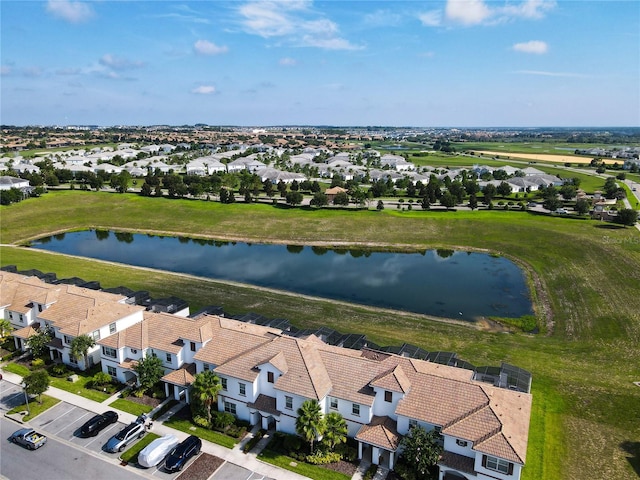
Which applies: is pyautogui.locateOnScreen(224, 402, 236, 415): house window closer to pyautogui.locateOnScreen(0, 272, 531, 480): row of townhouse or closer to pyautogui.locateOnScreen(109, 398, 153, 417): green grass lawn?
pyautogui.locateOnScreen(0, 272, 531, 480): row of townhouse

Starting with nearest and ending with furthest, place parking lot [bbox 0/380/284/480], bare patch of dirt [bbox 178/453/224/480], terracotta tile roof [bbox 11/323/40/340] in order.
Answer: bare patch of dirt [bbox 178/453/224/480] < parking lot [bbox 0/380/284/480] < terracotta tile roof [bbox 11/323/40/340]

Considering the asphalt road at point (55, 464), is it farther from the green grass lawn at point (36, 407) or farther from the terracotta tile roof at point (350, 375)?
the terracotta tile roof at point (350, 375)

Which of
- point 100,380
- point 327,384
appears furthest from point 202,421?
point 100,380

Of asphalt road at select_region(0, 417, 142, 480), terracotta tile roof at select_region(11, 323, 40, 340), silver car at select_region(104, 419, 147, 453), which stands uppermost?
terracotta tile roof at select_region(11, 323, 40, 340)

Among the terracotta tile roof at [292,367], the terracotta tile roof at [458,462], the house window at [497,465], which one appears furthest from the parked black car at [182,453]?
the house window at [497,465]

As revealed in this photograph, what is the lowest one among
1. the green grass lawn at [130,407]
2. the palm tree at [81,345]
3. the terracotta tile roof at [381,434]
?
the green grass lawn at [130,407]

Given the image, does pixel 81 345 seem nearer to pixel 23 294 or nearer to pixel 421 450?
pixel 23 294

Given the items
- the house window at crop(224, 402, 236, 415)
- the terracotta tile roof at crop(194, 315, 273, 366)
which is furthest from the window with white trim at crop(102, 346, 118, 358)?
the house window at crop(224, 402, 236, 415)
